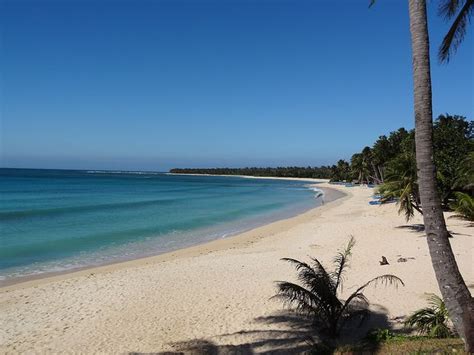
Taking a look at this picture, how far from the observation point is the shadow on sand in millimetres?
6543

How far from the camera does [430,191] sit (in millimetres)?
4840

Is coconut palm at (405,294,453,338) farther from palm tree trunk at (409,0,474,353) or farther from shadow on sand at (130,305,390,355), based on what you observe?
palm tree trunk at (409,0,474,353)

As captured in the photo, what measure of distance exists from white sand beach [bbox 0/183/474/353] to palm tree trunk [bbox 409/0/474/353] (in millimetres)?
2920

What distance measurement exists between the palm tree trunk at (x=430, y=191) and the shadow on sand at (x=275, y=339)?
91.0 inches

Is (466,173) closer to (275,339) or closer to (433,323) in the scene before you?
(433,323)

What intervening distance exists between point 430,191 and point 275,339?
412 cm

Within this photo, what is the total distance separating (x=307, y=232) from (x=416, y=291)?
38.1ft

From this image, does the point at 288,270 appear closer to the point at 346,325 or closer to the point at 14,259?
the point at 346,325

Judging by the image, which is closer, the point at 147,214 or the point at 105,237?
the point at 105,237

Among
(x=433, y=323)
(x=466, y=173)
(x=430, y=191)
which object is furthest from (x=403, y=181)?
(x=430, y=191)

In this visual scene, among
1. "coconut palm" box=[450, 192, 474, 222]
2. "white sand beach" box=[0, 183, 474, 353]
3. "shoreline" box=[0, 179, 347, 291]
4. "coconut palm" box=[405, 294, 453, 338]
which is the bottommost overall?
"shoreline" box=[0, 179, 347, 291]

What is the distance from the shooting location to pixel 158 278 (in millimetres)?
11836

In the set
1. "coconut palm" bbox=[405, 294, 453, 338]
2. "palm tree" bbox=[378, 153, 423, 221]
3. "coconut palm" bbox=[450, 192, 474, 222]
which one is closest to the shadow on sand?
"coconut palm" bbox=[405, 294, 453, 338]

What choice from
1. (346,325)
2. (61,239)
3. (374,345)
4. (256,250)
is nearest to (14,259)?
(61,239)
